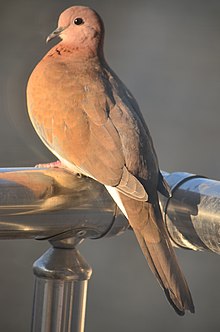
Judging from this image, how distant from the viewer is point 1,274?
124 inches

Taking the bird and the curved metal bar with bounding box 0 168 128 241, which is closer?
Result: the curved metal bar with bounding box 0 168 128 241

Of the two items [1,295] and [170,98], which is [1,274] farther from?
[170,98]

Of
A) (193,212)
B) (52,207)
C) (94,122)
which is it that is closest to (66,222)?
(52,207)

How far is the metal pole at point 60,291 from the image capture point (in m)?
0.84

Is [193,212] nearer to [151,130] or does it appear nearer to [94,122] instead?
[94,122]

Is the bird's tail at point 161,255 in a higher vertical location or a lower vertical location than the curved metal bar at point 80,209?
lower

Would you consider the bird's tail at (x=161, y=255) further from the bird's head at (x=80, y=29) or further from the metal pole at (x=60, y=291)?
the bird's head at (x=80, y=29)

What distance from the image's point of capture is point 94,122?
4.18 feet

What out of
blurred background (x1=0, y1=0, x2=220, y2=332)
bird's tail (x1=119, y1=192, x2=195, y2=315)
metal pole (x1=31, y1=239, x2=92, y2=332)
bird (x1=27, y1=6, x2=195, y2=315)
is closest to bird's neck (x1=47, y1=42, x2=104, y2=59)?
bird (x1=27, y1=6, x2=195, y2=315)

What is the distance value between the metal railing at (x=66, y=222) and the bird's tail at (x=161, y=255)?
2cm

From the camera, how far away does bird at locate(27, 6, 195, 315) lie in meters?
1.06

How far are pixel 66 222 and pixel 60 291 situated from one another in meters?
0.07

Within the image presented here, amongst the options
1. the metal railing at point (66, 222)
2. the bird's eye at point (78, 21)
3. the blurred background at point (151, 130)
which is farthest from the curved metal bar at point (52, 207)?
the blurred background at point (151, 130)

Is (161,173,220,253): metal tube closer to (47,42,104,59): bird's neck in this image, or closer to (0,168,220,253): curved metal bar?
(0,168,220,253): curved metal bar
